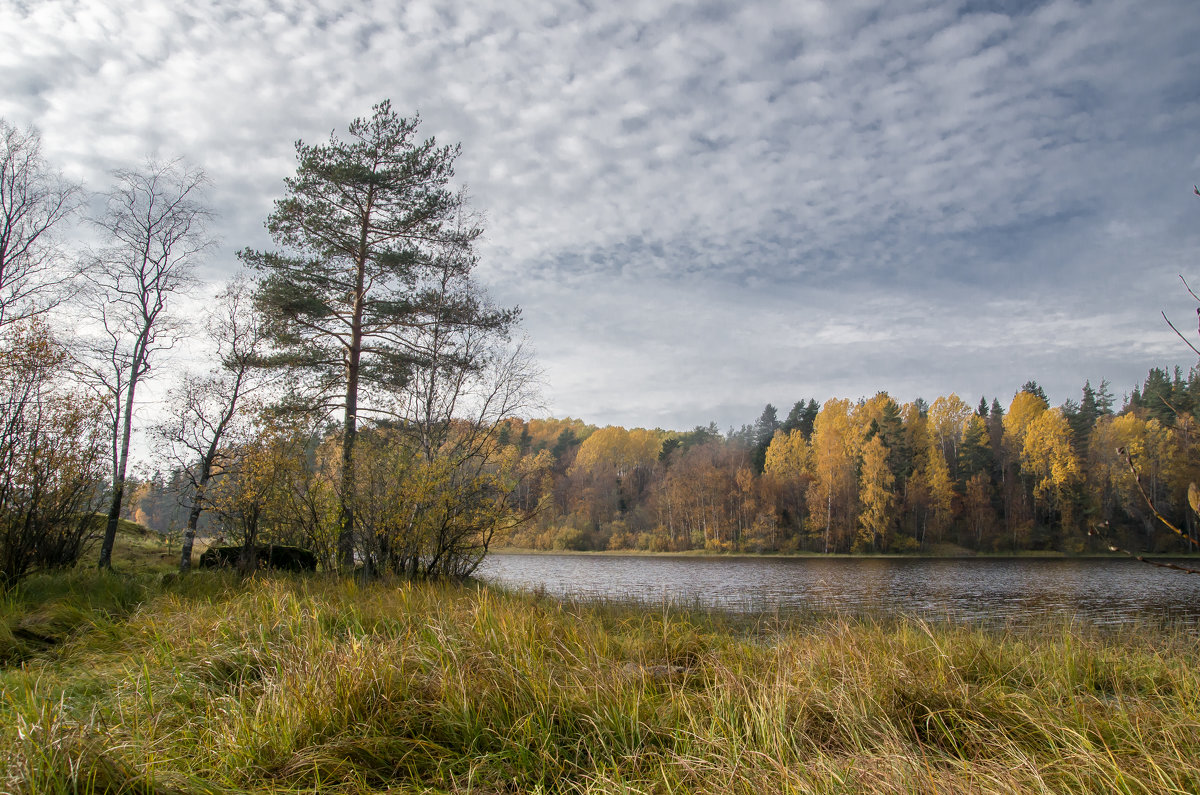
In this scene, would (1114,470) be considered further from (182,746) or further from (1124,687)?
(182,746)

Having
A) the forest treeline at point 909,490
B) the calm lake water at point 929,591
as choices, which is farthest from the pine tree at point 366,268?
the forest treeline at point 909,490

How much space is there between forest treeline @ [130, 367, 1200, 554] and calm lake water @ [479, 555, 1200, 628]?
54.2 feet

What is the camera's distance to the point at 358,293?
16438 millimetres

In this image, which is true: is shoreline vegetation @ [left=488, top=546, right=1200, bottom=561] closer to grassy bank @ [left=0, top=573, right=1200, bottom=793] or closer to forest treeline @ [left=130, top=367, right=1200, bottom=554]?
forest treeline @ [left=130, top=367, right=1200, bottom=554]

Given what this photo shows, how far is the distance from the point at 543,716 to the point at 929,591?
21810 millimetres

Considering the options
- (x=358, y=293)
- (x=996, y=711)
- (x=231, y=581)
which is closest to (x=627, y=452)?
Answer: (x=358, y=293)

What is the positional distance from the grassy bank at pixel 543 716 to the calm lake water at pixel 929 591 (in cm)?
614

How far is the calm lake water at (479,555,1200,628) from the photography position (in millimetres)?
15336

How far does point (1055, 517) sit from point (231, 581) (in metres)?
63.4

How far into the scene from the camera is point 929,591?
21.8 metres

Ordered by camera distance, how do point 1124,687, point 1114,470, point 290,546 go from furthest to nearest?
point 1114,470 < point 290,546 < point 1124,687

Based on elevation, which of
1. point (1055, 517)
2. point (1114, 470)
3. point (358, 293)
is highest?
point (358, 293)

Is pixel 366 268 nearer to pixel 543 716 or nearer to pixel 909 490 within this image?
pixel 543 716

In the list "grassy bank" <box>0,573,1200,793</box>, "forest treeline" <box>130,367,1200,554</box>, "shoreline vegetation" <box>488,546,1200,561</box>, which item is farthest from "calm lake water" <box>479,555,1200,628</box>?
"forest treeline" <box>130,367,1200,554</box>
